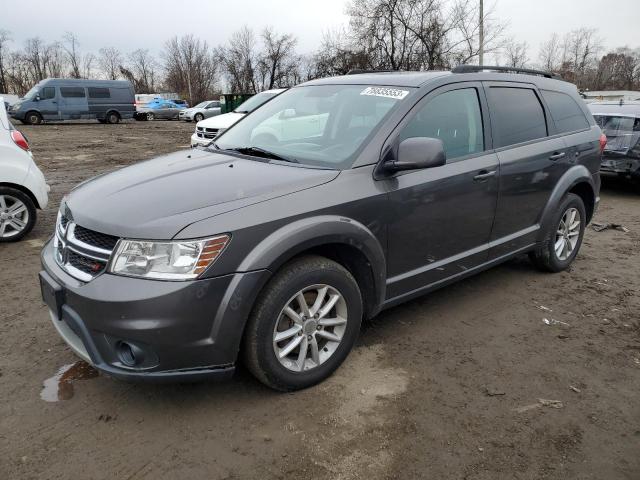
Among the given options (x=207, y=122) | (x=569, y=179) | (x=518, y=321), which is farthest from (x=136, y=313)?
(x=207, y=122)

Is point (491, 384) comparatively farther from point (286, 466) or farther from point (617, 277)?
point (617, 277)

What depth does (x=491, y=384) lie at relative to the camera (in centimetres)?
314

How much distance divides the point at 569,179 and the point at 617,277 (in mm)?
1142

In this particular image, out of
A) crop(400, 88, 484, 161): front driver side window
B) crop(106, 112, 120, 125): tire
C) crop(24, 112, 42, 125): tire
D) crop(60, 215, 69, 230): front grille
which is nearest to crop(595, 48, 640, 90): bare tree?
crop(106, 112, 120, 125): tire

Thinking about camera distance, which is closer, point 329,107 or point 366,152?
point 366,152

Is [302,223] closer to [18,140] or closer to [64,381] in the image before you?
[64,381]

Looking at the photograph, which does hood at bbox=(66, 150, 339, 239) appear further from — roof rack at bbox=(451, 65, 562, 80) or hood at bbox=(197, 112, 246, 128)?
hood at bbox=(197, 112, 246, 128)

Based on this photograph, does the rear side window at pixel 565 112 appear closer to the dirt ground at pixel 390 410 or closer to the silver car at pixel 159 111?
the dirt ground at pixel 390 410

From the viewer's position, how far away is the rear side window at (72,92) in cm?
2789

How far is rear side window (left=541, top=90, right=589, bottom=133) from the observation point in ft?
15.2

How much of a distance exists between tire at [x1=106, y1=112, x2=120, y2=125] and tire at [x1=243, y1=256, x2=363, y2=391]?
3017cm

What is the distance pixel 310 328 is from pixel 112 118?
30.4 metres

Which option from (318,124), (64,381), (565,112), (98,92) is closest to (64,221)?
(64,381)

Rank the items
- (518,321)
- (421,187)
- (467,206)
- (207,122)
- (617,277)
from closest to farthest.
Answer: (421,187), (467,206), (518,321), (617,277), (207,122)
